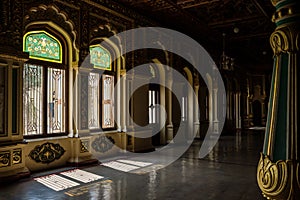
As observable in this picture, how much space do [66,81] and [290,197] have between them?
18.6ft

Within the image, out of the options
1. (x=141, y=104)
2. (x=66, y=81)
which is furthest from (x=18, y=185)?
(x=141, y=104)

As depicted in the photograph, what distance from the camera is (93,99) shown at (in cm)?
673

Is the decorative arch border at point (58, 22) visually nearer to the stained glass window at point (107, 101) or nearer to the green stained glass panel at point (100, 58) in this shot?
the green stained glass panel at point (100, 58)

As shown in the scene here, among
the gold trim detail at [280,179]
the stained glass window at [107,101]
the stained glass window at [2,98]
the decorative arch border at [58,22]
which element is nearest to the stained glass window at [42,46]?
the decorative arch border at [58,22]

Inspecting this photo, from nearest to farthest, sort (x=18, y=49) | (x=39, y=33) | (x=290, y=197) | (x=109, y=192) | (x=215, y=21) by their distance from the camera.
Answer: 1. (x=290, y=197)
2. (x=109, y=192)
3. (x=18, y=49)
4. (x=39, y=33)
5. (x=215, y=21)

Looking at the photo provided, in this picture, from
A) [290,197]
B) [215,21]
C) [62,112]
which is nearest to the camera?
[290,197]

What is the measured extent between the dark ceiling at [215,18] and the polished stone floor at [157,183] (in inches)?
158

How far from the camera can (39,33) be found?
565 centimetres

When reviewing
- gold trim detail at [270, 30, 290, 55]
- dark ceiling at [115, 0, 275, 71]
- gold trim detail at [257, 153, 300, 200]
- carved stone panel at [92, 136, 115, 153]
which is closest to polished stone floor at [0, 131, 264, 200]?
carved stone panel at [92, 136, 115, 153]

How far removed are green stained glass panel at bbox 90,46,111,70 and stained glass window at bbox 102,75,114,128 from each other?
277mm

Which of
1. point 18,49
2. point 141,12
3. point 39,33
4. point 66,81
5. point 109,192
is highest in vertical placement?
point 141,12

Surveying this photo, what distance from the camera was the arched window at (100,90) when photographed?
→ 670cm

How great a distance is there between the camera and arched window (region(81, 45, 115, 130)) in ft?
22.0

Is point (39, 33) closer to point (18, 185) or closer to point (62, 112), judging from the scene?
point (62, 112)
